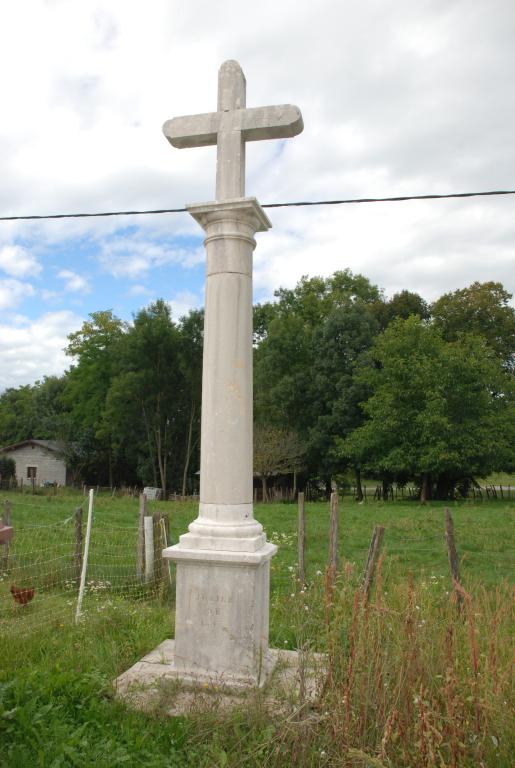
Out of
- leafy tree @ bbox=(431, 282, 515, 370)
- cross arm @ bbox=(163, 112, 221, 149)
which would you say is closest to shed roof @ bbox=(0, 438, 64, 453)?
leafy tree @ bbox=(431, 282, 515, 370)

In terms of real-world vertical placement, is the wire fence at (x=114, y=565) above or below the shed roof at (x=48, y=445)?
below

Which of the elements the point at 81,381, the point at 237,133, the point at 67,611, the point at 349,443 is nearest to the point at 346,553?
the point at 67,611

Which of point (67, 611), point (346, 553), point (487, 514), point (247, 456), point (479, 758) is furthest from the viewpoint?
point (487, 514)

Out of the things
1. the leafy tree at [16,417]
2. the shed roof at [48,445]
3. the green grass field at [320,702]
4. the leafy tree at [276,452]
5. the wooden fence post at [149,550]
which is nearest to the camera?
the green grass field at [320,702]

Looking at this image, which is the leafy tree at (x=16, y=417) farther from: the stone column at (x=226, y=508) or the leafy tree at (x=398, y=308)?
the stone column at (x=226, y=508)

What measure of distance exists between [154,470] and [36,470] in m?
15.9

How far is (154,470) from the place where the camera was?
34500 mm

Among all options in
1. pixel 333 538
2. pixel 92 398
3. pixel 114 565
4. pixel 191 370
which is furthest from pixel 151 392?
pixel 333 538

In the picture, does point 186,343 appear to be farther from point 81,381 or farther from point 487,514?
point 487,514

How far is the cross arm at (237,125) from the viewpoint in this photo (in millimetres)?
4570

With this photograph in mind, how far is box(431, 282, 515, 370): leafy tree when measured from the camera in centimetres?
3491

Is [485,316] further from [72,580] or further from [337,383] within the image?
[72,580]

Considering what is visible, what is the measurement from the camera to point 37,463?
1807 inches

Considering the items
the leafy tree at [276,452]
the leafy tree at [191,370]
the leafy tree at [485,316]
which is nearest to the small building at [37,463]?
the leafy tree at [191,370]
